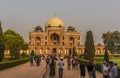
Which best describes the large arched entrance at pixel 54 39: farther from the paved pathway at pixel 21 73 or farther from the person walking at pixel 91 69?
the person walking at pixel 91 69

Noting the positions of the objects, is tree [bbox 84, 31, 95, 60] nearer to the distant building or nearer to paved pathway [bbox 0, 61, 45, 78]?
paved pathway [bbox 0, 61, 45, 78]

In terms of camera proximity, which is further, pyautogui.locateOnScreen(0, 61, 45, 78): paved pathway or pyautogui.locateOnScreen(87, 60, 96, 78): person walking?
pyautogui.locateOnScreen(0, 61, 45, 78): paved pathway

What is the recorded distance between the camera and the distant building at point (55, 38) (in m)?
131

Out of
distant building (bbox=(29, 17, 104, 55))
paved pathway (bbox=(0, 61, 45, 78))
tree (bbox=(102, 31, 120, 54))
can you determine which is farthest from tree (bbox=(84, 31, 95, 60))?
distant building (bbox=(29, 17, 104, 55))

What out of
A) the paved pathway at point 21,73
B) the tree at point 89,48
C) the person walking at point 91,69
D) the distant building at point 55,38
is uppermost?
the distant building at point 55,38

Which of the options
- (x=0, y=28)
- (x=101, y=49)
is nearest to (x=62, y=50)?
(x=101, y=49)

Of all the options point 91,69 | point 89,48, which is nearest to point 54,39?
point 89,48

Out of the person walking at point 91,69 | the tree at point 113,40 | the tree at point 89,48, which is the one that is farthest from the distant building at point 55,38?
the person walking at point 91,69

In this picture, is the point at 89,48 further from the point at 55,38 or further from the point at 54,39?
the point at 54,39

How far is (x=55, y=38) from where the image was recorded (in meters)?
141

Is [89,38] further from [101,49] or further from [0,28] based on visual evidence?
[101,49]

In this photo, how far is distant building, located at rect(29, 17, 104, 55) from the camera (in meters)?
131

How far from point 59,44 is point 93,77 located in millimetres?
114191

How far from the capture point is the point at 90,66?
64.3ft
